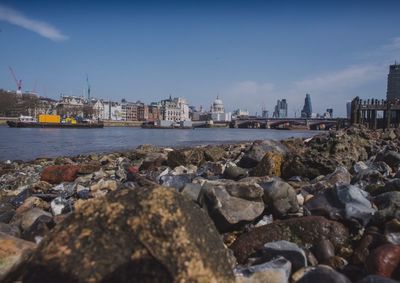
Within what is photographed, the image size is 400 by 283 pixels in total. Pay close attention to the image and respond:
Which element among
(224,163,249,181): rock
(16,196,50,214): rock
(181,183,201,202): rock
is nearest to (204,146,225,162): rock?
(224,163,249,181): rock

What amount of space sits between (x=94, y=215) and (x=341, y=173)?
6.10m

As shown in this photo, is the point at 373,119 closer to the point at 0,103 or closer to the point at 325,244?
the point at 325,244

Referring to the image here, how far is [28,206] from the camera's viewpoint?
6785mm

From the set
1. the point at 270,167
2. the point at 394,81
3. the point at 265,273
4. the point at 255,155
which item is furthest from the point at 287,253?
the point at 394,81

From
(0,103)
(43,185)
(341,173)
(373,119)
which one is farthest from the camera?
(0,103)

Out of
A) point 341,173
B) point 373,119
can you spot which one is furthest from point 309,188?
point 373,119

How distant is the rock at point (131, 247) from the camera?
2637 millimetres

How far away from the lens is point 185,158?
13438 millimetres

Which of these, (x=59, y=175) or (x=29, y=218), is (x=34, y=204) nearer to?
(x=29, y=218)

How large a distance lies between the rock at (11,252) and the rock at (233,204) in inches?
86.3

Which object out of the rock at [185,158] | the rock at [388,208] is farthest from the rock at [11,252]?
the rock at [185,158]

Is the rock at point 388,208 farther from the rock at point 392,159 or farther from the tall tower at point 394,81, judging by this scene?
the tall tower at point 394,81

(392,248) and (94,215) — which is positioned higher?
(94,215)

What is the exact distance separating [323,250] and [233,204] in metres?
1.31
